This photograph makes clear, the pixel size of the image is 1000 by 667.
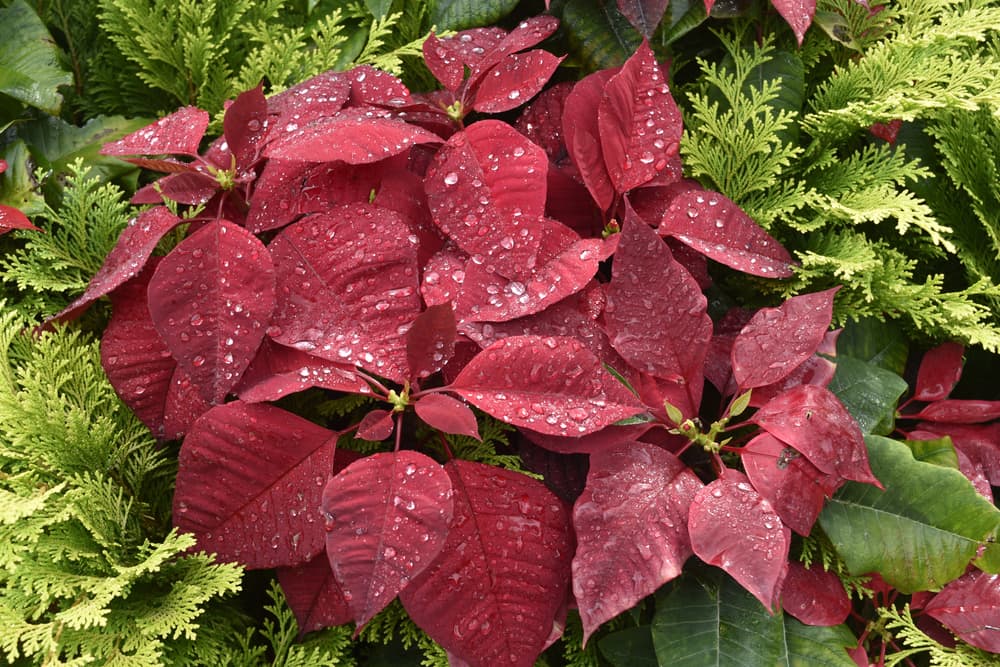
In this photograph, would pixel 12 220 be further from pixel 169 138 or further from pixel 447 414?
pixel 447 414

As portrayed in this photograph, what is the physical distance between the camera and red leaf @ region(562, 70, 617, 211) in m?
0.82

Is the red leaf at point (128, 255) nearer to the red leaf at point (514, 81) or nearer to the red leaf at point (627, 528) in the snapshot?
the red leaf at point (514, 81)

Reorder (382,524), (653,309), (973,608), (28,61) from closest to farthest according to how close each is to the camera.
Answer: (382,524) < (653,309) < (973,608) < (28,61)

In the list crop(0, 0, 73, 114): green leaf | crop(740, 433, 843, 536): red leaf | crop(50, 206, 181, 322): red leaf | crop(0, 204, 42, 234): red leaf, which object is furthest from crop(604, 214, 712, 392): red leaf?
crop(0, 0, 73, 114): green leaf

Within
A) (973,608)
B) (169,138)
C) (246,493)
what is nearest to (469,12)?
(169,138)

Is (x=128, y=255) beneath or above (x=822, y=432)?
above

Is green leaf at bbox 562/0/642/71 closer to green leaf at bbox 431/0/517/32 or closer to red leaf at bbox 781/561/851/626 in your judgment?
green leaf at bbox 431/0/517/32

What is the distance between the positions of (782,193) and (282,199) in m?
0.58

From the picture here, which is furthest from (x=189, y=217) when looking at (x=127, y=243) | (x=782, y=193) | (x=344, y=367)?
(x=782, y=193)

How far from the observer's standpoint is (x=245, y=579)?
2.75 ft

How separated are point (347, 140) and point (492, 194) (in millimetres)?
146

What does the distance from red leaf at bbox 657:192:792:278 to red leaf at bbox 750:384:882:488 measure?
0.48ft

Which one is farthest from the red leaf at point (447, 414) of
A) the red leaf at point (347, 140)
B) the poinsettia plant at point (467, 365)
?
the red leaf at point (347, 140)

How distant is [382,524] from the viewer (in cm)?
63
